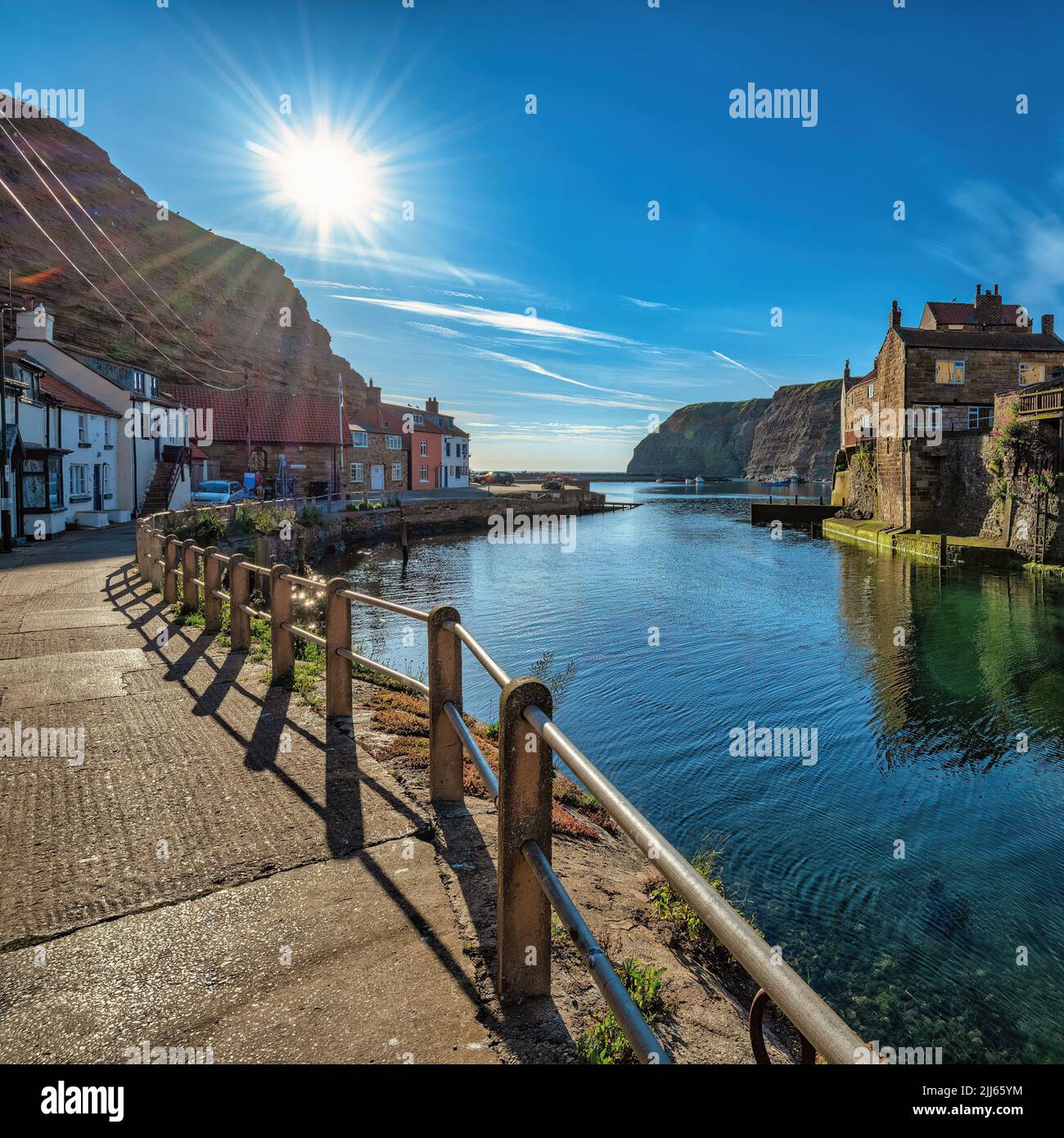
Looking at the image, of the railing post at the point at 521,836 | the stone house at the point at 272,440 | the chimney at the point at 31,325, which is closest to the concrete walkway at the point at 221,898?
the railing post at the point at 521,836

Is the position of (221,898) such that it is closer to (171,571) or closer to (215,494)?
(171,571)

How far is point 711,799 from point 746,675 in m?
7.33

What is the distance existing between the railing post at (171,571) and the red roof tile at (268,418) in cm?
4464

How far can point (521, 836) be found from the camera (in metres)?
3.06

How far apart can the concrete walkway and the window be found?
42.8 m

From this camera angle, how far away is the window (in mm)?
40000

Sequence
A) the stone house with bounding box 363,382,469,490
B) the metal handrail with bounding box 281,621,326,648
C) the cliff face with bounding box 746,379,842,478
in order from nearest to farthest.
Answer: the metal handrail with bounding box 281,621,326,648 < the stone house with bounding box 363,382,469,490 < the cliff face with bounding box 746,379,842,478

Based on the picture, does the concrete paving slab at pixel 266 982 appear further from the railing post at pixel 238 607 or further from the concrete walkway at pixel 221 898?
the railing post at pixel 238 607

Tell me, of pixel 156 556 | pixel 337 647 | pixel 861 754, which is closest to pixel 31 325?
pixel 156 556

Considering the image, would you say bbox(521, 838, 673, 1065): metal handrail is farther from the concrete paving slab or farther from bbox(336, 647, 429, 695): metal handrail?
bbox(336, 647, 429, 695): metal handrail

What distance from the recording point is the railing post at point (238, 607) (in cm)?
962

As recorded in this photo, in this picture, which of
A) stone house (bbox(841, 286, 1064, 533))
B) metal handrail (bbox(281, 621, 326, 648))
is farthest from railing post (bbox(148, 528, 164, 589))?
stone house (bbox(841, 286, 1064, 533))

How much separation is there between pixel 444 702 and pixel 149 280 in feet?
404
